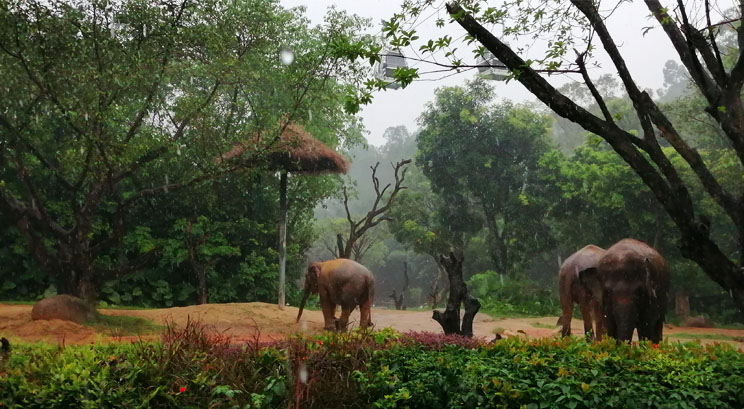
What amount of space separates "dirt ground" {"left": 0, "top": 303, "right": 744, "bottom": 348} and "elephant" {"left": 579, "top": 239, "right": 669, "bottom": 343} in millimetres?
2261

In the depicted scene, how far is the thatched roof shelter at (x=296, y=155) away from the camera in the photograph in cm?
1367

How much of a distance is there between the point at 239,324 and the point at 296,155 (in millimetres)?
4833

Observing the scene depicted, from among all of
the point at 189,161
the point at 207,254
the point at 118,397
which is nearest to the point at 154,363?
the point at 118,397

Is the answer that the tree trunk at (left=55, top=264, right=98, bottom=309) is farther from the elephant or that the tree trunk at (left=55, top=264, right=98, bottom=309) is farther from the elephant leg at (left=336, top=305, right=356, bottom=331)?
the elephant

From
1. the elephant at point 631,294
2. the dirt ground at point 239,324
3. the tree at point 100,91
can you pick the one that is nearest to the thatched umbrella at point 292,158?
the tree at point 100,91

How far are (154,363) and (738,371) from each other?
4546 mm

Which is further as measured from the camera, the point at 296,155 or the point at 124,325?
the point at 296,155

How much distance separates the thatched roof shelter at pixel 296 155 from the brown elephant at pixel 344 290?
3968 millimetres

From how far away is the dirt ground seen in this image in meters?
9.92

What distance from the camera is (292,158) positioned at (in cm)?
1483

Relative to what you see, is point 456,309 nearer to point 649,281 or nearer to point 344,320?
point 649,281

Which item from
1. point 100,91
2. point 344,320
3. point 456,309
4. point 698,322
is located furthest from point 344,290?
point 698,322

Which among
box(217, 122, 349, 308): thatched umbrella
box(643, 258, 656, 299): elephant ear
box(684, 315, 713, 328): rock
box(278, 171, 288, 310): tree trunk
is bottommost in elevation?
box(684, 315, 713, 328): rock

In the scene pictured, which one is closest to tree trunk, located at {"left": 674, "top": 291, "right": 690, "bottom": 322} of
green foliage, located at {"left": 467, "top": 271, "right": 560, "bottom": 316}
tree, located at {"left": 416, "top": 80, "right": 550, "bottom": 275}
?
green foliage, located at {"left": 467, "top": 271, "right": 560, "bottom": 316}
